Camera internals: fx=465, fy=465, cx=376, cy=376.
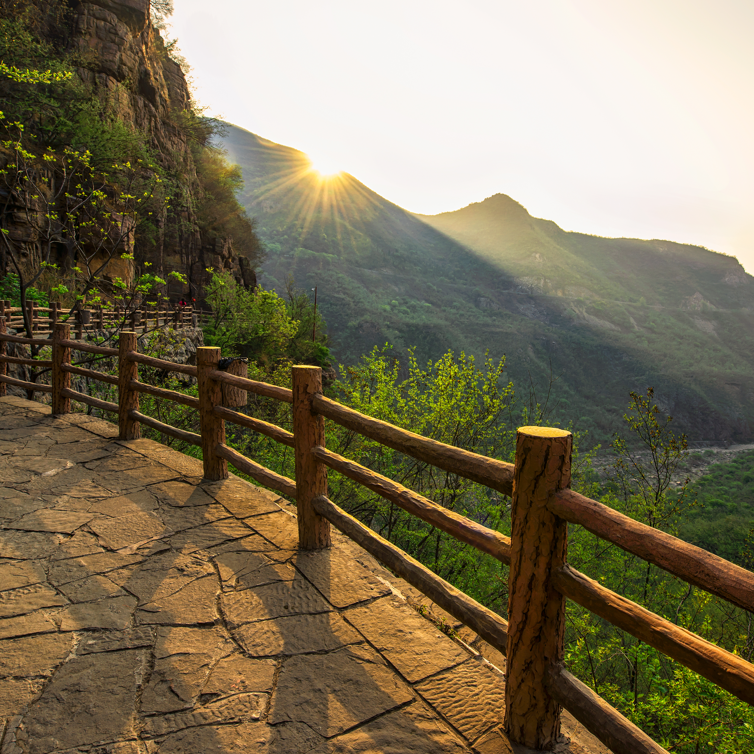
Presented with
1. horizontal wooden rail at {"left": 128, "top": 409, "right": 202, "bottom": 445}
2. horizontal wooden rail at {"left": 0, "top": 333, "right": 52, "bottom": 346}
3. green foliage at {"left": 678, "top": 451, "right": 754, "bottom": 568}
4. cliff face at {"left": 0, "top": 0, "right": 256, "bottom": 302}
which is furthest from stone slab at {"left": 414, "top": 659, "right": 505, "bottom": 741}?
green foliage at {"left": 678, "top": 451, "right": 754, "bottom": 568}

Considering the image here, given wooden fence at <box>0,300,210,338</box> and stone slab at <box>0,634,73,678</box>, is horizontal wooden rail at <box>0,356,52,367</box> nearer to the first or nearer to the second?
wooden fence at <box>0,300,210,338</box>

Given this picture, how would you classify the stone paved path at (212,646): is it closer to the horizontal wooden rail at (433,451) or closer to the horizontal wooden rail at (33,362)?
the horizontal wooden rail at (433,451)

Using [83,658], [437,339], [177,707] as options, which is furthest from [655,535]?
[437,339]

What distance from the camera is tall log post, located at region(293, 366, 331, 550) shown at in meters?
2.86

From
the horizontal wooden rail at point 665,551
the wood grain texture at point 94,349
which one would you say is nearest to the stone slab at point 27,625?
the horizontal wooden rail at point 665,551

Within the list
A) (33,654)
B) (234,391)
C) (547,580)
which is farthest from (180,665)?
(234,391)

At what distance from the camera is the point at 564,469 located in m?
1.50

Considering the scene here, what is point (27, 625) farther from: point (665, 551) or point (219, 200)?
point (219, 200)

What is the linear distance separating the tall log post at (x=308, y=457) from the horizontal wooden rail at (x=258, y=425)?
0.54 feet

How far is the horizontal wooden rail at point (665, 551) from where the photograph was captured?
1066 mm

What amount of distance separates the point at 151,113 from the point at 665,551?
3189 cm

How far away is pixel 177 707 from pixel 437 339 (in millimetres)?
84663

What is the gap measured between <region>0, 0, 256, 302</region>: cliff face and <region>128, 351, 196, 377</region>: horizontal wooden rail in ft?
47.5

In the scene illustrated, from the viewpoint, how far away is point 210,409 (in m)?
3.88
